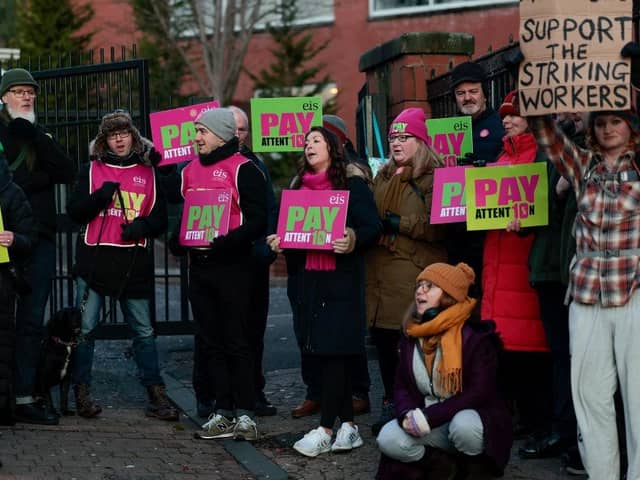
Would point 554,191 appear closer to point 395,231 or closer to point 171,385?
point 395,231

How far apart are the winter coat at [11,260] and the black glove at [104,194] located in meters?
0.61

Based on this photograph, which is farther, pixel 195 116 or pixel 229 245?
pixel 195 116

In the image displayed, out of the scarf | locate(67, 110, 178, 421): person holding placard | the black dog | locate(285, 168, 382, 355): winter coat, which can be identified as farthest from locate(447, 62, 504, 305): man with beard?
the black dog

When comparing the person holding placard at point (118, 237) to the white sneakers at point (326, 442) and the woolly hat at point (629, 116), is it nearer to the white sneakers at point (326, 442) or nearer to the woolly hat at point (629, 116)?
the white sneakers at point (326, 442)

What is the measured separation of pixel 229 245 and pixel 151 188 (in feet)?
3.54

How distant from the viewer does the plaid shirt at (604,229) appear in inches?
244

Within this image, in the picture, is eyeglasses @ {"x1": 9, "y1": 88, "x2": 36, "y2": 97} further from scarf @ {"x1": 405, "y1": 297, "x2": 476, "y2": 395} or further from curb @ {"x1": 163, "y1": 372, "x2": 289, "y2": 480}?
scarf @ {"x1": 405, "y1": 297, "x2": 476, "y2": 395}

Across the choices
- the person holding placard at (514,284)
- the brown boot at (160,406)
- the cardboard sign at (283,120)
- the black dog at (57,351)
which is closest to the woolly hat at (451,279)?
the person holding placard at (514,284)

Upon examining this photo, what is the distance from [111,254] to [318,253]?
5.65ft

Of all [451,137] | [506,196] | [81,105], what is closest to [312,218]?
[506,196]

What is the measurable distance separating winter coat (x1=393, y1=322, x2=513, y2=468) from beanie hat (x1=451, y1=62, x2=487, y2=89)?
6.81ft

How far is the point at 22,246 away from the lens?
7.82m

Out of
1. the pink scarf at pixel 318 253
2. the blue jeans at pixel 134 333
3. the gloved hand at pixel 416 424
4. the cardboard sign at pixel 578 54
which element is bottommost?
the gloved hand at pixel 416 424

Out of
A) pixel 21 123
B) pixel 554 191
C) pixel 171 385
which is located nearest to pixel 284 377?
pixel 171 385
